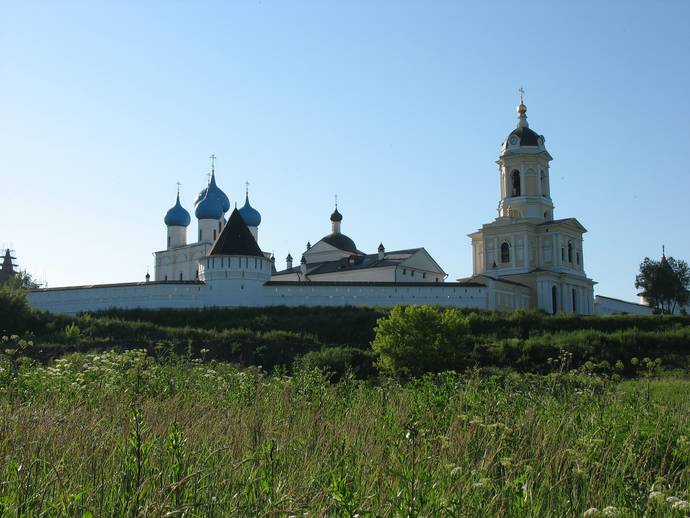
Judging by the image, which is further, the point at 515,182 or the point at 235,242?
the point at 515,182

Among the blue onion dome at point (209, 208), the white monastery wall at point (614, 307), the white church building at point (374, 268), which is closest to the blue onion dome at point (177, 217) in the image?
the white church building at point (374, 268)

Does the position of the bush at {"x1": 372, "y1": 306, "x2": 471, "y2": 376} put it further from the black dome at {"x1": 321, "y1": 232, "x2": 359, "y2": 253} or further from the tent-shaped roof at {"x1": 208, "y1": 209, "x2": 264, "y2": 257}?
the black dome at {"x1": 321, "y1": 232, "x2": 359, "y2": 253}

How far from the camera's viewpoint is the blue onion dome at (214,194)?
4986 cm

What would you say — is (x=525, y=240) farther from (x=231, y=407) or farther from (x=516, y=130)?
(x=231, y=407)

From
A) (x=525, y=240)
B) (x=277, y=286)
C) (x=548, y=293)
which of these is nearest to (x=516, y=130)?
(x=525, y=240)

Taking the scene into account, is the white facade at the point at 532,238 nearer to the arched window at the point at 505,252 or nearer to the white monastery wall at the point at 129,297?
the arched window at the point at 505,252

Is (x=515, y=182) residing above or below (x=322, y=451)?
above

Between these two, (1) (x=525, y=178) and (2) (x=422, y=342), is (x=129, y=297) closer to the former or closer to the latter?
(2) (x=422, y=342)

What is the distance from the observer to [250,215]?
51531mm

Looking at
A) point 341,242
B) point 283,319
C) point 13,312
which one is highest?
point 341,242

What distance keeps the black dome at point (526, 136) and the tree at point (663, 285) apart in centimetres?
1230

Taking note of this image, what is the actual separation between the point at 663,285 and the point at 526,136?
13092 millimetres

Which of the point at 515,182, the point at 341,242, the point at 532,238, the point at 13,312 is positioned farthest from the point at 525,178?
the point at 13,312

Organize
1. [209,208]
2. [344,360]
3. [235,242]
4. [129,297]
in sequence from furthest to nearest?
[209,208] → [235,242] → [129,297] → [344,360]
